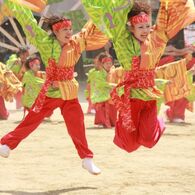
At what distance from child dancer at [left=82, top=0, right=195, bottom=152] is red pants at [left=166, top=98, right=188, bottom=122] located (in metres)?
5.36

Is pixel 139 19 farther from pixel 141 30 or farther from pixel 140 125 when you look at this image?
pixel 140 125

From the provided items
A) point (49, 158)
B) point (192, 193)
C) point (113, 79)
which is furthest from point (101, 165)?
point (113, 79)

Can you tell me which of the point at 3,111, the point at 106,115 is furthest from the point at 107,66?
the point at 3,111

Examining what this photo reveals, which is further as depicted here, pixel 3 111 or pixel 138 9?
pixel 3 111

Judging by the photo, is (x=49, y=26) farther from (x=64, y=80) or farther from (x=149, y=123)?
(x=149, y=123)

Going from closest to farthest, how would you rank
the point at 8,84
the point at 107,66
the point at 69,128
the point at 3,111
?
the point at 69,128 < the point at 107,66 < the point at 8,84 < the point at 3,111

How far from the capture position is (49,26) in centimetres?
558

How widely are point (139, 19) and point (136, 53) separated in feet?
0.89

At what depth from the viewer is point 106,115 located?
9859 millimetres

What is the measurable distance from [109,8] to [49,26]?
0.70 meters

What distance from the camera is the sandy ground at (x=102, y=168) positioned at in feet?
16.4

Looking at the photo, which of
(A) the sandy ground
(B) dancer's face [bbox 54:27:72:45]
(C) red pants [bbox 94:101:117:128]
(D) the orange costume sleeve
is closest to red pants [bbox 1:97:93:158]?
(A) the sandy ground

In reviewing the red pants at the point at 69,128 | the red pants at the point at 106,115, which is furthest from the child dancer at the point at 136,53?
the red pants at the point at 106,115

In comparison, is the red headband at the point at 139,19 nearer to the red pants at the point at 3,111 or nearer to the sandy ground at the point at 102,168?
the sandy ground at the point at 102,168
